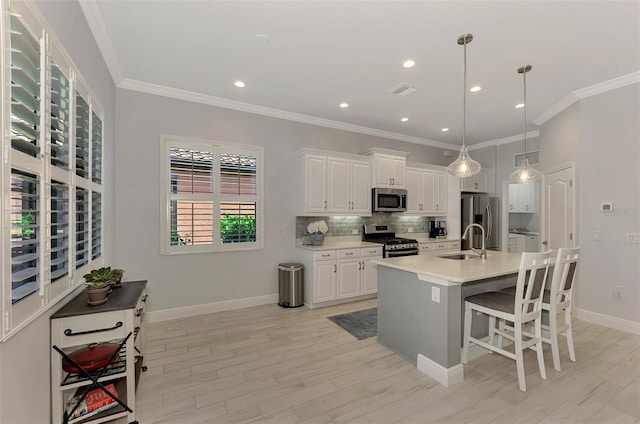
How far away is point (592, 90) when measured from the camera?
11.8 ft

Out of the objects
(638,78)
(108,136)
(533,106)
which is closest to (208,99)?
(108,136)

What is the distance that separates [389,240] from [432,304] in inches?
99.8

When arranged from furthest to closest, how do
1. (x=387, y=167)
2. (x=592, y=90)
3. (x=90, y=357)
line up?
(x=387, y=167)
(x=592, y=90)
(x=90, y=357)

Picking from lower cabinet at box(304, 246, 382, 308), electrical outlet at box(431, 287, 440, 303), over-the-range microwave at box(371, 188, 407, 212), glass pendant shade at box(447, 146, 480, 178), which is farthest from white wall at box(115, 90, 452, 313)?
electrical outlet at box(431, 287, 440, 303)

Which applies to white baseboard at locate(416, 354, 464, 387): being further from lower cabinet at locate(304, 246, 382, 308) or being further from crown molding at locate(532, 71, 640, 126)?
crown molding at locate(532, 71, 640, 126)

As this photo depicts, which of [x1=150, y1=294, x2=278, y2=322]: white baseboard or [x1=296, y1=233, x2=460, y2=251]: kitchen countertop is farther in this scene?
[x1=296, y1=233, x2=460, y2=251]: kitchen countertop

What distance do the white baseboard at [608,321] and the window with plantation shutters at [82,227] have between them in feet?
18.1

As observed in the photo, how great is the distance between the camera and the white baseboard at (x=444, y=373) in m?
2.31

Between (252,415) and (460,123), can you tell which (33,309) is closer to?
(252,415)

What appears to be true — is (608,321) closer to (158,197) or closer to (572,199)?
(572,199)

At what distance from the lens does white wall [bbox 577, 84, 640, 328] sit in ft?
11.0

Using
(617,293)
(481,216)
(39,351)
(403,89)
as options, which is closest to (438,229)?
(481,216)

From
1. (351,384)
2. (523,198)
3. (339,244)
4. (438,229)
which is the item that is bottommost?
(351,384)

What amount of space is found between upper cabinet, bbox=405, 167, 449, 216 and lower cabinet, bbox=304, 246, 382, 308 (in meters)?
1.48
